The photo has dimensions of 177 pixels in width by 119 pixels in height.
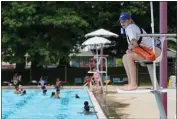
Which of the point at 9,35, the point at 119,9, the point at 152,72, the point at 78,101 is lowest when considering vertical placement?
the point at 78,101

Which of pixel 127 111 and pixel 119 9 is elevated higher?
pixel 119 9

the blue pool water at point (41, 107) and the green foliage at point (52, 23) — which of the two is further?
the green foliage at point (52, 23)

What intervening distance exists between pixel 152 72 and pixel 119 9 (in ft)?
78.2

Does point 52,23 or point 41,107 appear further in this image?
point 52,23

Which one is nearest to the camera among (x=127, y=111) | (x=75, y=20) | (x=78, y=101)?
(x=127, y=111)

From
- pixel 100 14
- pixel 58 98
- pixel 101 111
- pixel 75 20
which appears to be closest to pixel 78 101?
pixel 58 98

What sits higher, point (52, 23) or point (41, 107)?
point (52, 23)

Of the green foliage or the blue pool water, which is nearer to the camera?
the blue pool water

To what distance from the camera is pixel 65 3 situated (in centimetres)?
2670

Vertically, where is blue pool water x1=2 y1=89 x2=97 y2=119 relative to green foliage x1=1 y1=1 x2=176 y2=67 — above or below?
below

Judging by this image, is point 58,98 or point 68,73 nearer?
point 58,98

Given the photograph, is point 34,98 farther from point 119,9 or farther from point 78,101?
point 119,9

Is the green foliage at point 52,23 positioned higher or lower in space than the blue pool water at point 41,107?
higher

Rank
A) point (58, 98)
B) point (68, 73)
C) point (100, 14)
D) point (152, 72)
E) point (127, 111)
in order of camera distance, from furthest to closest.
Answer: point (68, 73) → point (100, 14) → point (58, 98) → point (127, 111) → point (152, 72)
